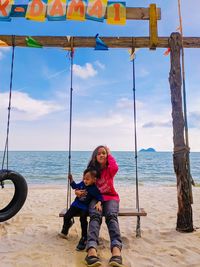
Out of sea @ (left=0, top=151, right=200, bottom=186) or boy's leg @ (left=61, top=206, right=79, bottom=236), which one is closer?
boy's leg @ (left=61, top=206, right=79, bottom=236)

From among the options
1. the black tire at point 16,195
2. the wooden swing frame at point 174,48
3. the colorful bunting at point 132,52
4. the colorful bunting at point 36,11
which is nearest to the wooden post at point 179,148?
the wooden swing frame at point 174,48

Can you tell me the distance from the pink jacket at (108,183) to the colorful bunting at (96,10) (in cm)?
227

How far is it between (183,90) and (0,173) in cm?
299

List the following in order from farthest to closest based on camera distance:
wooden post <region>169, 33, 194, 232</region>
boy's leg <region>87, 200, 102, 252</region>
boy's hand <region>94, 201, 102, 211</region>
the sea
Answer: the sea, wooden post <region>169, 33, 194, 232</region>, boy's hand <region>94, 201, 102, 211</region>, boy's leg <region>87, 200, 102, 252</region>

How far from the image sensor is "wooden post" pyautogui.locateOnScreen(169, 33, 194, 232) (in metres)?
4.12

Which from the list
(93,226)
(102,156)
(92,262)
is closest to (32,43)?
(102,156)

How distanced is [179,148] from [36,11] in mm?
3078

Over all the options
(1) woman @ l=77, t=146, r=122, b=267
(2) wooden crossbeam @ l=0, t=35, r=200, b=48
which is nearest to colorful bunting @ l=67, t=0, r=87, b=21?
(2) wooden crossbeam @ l=0, t=35, r=200, b=48

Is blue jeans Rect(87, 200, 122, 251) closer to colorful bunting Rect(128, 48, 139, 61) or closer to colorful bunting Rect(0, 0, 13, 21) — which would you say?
colorful bunting Rect(128, 48, 139, 61)

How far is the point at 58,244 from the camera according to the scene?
3.62 m

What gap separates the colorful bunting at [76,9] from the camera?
4.43 meters

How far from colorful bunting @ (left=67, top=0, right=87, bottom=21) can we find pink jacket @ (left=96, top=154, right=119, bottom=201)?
233cm

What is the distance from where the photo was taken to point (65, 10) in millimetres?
4426

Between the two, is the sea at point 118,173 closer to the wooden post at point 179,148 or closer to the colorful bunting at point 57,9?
the wooden post at point 179,148
